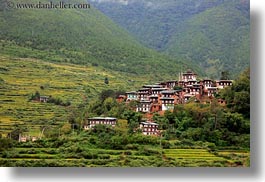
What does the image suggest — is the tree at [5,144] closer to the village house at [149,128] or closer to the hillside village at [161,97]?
the hillside village at [161,97]

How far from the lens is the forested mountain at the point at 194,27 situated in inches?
330

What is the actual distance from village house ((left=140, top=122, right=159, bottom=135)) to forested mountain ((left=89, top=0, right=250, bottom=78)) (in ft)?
4.10

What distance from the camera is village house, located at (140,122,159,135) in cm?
809

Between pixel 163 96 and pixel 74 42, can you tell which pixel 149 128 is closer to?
pixel 163 96

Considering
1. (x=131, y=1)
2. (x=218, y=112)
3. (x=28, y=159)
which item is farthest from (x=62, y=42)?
(x=218, y=112)

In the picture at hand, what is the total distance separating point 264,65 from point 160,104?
5.50 ft

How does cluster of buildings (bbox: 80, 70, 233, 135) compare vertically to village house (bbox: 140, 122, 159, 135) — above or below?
above

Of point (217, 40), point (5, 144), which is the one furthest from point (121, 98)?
point (217, 40)

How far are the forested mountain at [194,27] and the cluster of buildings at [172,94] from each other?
0.78 ft

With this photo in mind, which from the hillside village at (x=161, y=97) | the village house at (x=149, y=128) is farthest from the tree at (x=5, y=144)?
the village house at (x=149, y=128)

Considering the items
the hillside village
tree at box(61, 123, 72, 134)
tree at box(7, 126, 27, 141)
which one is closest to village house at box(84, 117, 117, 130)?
the hillside village

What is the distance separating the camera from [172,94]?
820 cm

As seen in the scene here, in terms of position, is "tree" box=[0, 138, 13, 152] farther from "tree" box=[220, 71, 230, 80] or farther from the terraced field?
"tree" box=[220, 71, 230, 80]

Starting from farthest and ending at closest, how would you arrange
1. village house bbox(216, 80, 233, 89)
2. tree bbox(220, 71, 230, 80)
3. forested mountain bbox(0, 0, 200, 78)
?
forested mountain bbox(0, 0, 200, 78)
tree bbox(220, 71, 230, 80)
village house bbox(216, 80, 233, 89)
